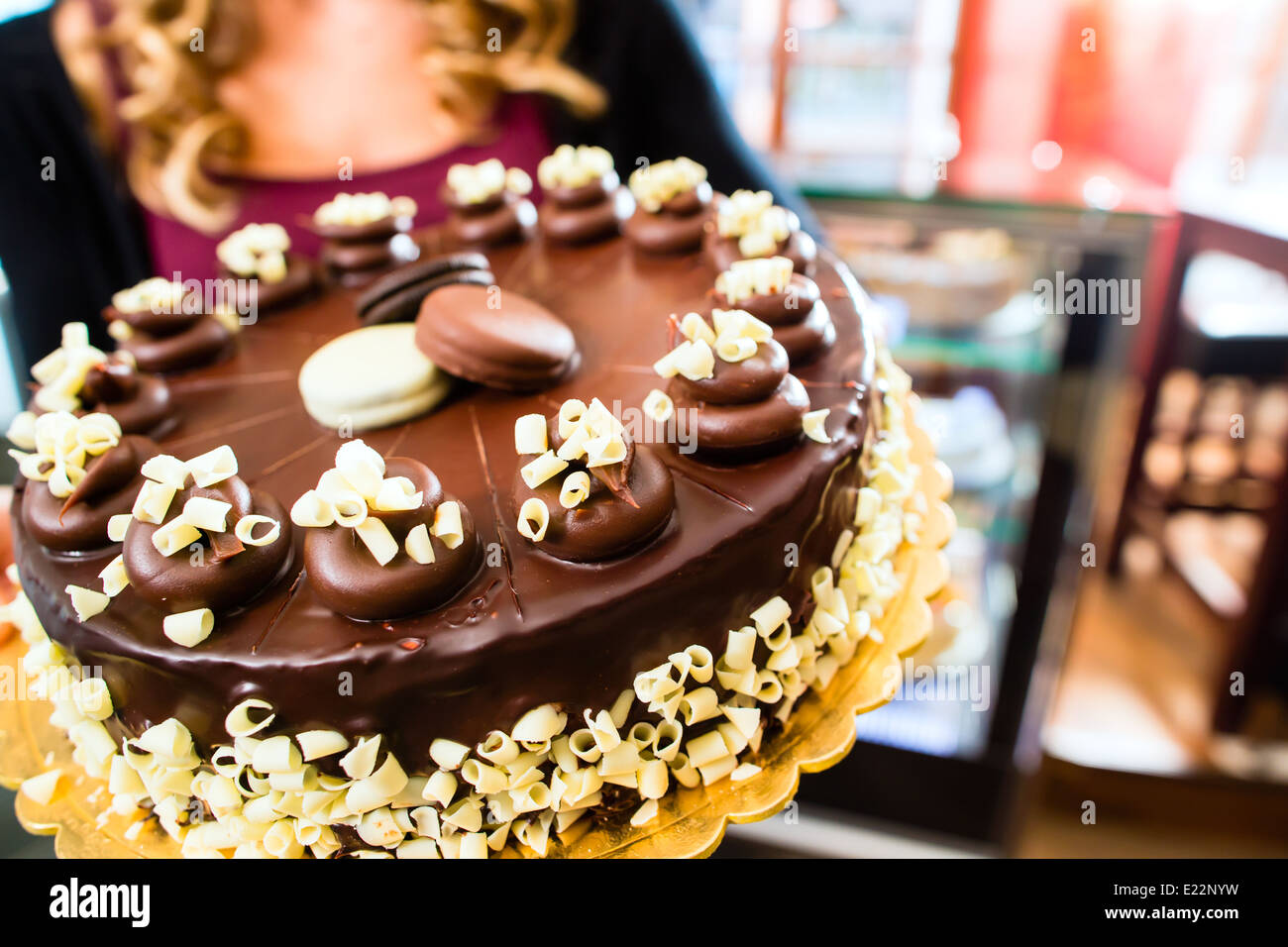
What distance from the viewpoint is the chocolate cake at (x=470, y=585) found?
1.46 meters

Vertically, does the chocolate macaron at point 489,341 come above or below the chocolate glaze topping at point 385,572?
above

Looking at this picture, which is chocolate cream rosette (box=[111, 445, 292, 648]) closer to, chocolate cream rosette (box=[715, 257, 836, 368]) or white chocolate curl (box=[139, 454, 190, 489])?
white chocolate curl (box=[139, 454, 190, 489])

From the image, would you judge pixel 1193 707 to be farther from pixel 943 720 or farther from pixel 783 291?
pixel 783 291

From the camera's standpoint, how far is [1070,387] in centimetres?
306

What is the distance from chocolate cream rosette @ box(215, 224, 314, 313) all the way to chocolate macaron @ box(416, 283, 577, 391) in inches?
32.1

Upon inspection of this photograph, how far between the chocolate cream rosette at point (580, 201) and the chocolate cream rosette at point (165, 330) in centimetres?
109

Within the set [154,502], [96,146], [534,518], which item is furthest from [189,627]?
[96,146]

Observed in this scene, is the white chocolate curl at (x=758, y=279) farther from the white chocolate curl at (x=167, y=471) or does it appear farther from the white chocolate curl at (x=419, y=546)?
the white chocolate curl at (x=167, y=471)

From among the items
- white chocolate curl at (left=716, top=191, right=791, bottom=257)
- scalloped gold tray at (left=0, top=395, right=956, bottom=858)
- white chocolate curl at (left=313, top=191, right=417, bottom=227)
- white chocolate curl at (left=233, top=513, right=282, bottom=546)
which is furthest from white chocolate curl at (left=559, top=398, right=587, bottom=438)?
white chocolate curl at (left=313, top=191, right=417, bottom=227)

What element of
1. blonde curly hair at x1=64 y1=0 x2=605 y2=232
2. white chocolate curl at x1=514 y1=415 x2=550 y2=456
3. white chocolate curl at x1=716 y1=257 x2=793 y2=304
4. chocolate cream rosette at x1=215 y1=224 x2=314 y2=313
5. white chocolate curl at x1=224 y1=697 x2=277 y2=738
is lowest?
white chocolate curl at x1=224 y1=697 x2=277 y2=738

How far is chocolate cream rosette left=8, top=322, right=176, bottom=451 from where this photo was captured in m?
1.92

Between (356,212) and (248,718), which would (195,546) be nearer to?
(248,718)

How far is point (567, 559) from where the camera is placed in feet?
5.08

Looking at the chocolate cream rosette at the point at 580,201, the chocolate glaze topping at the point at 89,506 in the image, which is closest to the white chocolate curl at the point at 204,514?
the chocolate glaze topping at the point at 89,506
